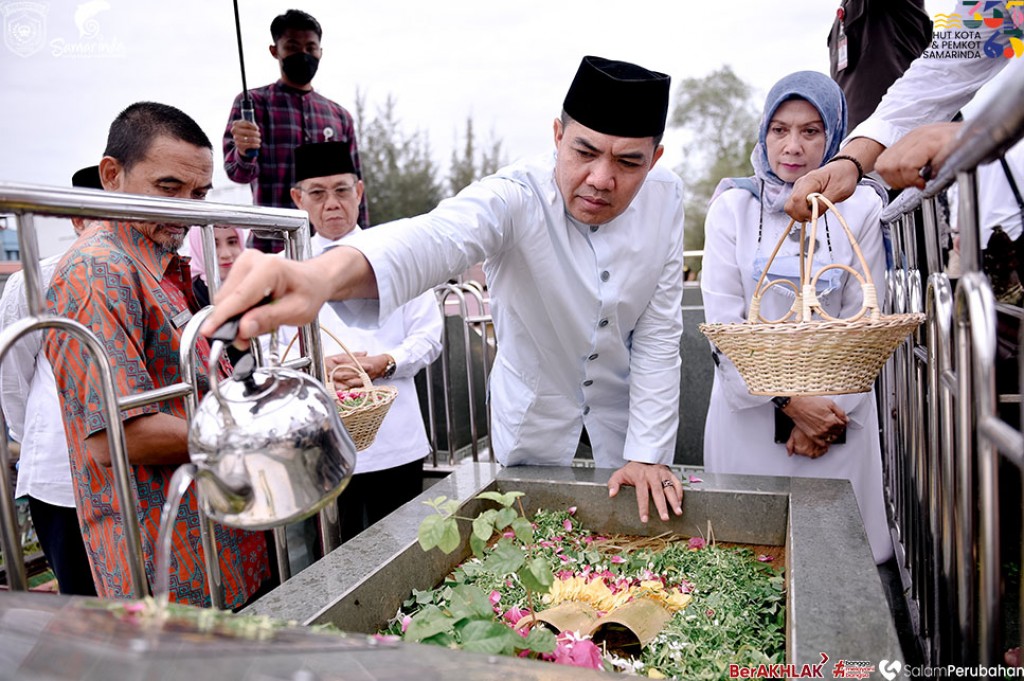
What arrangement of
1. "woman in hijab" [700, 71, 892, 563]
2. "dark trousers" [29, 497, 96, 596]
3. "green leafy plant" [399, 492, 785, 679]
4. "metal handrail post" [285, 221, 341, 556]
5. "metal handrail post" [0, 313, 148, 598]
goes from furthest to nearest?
1. "woman in hijab" [700, 71, 892, 563]
2. "dark trousers" [29, 497, 96, 596]
3. "metal handrail post" [285, 221, 341, 556]
4. "green leafy plant" [399, 492, 785, 679]
5. "metal handrail post" [0, 313, 148, 598]

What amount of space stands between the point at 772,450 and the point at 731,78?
3044cm

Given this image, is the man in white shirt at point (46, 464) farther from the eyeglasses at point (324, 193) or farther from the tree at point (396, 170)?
the tree at point (396, 170)

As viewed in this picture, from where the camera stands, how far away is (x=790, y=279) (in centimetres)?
258

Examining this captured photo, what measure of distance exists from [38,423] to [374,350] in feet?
4.73

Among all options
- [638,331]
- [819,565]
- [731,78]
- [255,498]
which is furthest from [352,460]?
[731,78]

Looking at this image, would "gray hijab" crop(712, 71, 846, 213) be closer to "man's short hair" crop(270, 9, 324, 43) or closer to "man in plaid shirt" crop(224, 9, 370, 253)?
"man in plaid shirt" crop(224, 9, 370, 253)

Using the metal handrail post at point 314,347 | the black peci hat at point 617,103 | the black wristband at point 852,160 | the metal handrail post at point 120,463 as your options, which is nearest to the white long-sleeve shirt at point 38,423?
the metal handrail post at point 314,347

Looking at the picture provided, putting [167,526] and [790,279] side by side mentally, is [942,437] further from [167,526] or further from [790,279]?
[167,526]

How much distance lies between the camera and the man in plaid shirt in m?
4.14

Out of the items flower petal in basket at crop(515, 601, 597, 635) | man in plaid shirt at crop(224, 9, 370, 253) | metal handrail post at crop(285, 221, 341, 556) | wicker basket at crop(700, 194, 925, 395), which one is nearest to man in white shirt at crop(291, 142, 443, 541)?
man in plaid shirt at crop(224, 9, 370, 253)

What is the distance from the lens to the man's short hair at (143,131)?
2055 mm

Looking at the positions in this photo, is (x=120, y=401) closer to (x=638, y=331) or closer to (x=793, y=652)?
(x=793, y=652)

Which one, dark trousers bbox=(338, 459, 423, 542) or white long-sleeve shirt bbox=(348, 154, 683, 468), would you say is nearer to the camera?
white long-sleeve shirt bbox=(348, 154, 683, 468)

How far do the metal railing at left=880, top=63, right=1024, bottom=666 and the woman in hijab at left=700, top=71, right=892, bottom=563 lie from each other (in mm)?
120
